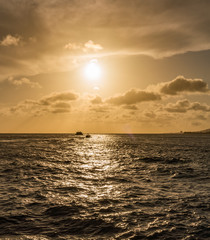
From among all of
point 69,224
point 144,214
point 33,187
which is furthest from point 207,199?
point 33,187

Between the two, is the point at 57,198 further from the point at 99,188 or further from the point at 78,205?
the point at 99,188

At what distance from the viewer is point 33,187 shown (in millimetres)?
20266

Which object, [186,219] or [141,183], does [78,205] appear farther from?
[141,183]

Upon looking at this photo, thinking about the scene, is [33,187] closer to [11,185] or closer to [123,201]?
[11,185]

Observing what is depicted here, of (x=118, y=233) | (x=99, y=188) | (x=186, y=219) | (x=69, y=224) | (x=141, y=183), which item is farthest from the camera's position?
(x=141, y=183)

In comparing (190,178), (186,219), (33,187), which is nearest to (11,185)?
(33,187)

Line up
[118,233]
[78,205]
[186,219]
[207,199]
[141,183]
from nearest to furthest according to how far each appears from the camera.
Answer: [118,233] → [186,219] → [78,205] → [207,199] → [141,183]

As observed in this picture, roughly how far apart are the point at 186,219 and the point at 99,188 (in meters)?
8.97

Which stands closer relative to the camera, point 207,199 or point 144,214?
point 144,214

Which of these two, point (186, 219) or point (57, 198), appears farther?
point (57, 198)

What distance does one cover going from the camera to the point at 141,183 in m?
22.1

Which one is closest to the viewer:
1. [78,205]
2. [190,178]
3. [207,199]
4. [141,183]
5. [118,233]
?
[118,233]

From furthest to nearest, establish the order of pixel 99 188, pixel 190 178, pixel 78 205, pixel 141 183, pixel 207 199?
pixel 190 178 < pixel 141 183 < pixel 99 188 < pixel 207 199 < pixel 78 205

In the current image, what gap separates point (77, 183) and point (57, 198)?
17.7ft
